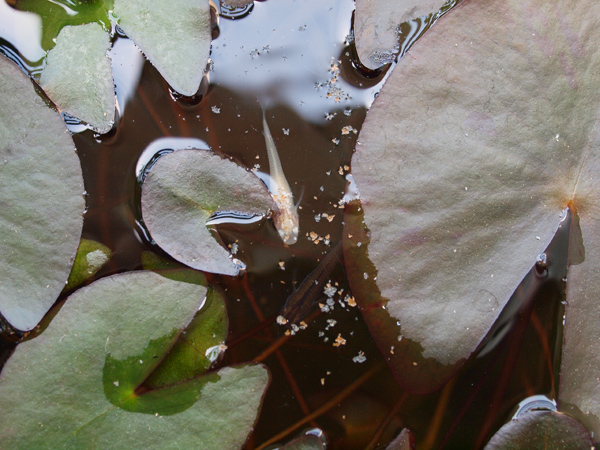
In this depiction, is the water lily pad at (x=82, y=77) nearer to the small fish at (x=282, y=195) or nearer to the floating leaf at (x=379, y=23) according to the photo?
the small fish at (x=282, y=195)

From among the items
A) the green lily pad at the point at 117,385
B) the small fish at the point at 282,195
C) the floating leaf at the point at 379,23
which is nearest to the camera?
the green lily pad at the point at 117,385

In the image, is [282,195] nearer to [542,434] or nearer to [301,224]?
[301,224]

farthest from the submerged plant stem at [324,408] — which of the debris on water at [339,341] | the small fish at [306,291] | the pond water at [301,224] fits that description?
the small fish at [306,291]

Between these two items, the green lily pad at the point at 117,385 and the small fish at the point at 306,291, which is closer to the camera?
the green lily pad at the point at 117,385

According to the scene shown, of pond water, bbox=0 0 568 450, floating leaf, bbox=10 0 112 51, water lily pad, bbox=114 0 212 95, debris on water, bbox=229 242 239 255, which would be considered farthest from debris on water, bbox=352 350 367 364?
floating leaf, bbox=10 0 112 51

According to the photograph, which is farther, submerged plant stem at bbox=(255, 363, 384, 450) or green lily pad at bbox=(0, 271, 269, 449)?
submerged plant stem at bbox=(255, 363, 384, 450)

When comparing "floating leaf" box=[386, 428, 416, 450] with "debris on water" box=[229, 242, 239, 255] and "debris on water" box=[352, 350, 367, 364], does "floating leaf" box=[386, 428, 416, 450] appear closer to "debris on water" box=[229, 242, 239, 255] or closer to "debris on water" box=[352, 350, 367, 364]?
"debris on water" box=[352, 350, 367, 364]

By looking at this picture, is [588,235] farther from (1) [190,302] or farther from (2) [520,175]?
(1) [190,302]
